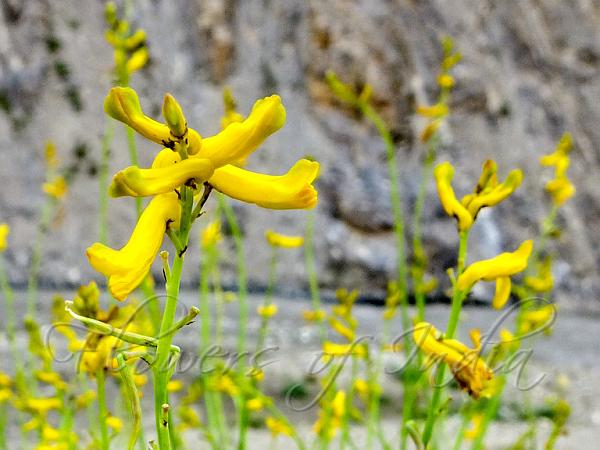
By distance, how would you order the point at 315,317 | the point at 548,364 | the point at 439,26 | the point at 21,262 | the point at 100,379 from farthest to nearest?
the point at 439,26, the point at 21,262, the point at 548,364, the point at 315,317, the point at 100,379

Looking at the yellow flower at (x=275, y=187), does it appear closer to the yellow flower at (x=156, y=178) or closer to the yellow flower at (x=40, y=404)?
the yellow flower at (x=156, y=178)

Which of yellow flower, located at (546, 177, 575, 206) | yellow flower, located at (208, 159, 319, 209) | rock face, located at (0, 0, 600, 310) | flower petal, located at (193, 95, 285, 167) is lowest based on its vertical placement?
yellow flower, located at (208, 159, 319, 209)

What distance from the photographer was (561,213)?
359 centimetres

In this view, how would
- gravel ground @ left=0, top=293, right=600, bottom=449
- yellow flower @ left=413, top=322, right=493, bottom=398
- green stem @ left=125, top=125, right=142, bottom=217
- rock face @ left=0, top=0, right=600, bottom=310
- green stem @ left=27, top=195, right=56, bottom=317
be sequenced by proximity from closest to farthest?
yellow flower @ left=413, top=322, right=493, bottom=398
green stem @ left=125, top=125, right=142, bottom=217
green stem @ left=27, top=195, right=56, bottom=317
gravel ground @ left=0, top=293, right=600, bottom=449
rock face @ left=0, top=0, right=600, bottom=310

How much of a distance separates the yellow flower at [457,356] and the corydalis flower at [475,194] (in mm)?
76

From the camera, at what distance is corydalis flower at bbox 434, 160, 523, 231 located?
45 centimetres

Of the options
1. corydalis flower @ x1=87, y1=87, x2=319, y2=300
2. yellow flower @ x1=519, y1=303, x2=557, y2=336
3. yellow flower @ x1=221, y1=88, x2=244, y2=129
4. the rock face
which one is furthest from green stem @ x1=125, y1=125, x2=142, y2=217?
the rock face

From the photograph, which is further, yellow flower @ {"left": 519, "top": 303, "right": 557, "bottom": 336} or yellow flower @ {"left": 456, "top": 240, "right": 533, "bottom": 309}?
yellow flower @ {"left": 519, "top": 303, "right": 557, "bottom": 336}

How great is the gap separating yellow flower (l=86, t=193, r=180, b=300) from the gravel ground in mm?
1311

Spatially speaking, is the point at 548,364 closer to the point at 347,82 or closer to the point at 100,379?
the point at 347,82

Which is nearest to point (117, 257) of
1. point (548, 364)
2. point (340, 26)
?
point (548, 364)

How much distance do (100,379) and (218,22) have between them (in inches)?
131

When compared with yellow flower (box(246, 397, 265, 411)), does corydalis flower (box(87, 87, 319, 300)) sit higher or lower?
higher

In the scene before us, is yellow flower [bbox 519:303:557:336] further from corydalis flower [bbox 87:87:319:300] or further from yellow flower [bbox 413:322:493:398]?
corydalis flower [bbox 87:87:319:300]
